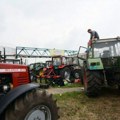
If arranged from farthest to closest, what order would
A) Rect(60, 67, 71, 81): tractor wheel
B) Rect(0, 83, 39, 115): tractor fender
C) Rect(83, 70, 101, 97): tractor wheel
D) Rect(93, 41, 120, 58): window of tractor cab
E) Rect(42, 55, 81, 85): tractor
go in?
Rect(60, 67, 71, 81): tractor wheel < Rect(42, 55, 81, 85): tractor < Rect(93, 41, 120, 58): window of tractor cab < Rect(83, 70, 101, 97): tractor wheel < Rect(0, 83, 39, 115): tractor fender

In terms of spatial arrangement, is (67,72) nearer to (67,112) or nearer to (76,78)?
(76,78)

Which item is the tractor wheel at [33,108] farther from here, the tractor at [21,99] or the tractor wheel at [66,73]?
the tractor wheel at [66,73]

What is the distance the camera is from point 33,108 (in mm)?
4883

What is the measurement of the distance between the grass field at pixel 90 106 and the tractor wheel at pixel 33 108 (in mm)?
1399

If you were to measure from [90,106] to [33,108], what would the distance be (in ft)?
10.8

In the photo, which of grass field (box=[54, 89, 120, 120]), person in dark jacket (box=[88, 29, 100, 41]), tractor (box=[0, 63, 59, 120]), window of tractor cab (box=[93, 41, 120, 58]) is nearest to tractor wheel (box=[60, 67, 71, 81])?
person in dark jacket (box=[88, 29, 100, 41])

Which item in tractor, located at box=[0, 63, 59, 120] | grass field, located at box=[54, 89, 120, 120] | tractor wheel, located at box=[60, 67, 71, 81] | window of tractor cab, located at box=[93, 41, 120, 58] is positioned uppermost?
window of tractor cab, located at box=[93, 41, 120, 58]

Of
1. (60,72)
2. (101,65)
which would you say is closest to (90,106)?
(101,65)

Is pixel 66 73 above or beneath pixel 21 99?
above

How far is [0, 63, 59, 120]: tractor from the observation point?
4602 mm

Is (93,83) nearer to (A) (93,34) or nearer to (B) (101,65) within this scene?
(B) (101,65)

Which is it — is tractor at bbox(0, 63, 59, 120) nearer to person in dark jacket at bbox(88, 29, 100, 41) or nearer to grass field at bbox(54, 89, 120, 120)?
grass field at bbox(54, 89, 120, 120)

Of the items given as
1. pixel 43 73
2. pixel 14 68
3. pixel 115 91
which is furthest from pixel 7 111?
pixel 43 73

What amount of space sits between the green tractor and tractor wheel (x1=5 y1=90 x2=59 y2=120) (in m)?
4.25
